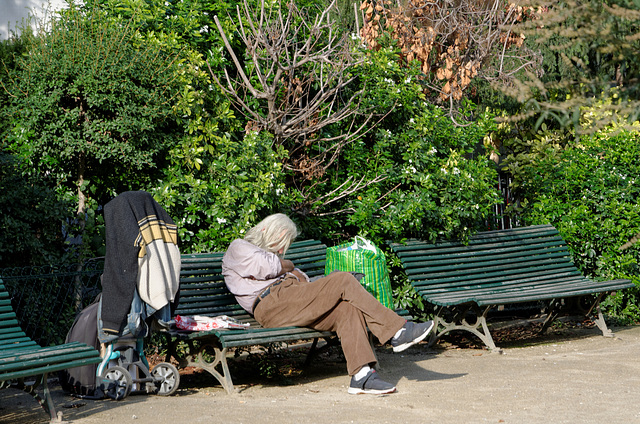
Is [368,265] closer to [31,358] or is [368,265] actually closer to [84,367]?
[84,367]

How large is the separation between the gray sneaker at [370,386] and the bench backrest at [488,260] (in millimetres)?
1710

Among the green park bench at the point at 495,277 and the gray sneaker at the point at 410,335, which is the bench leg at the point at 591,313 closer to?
the green park bench at the point at 495,277

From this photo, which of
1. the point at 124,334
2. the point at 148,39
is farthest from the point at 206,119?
the point at 124,334

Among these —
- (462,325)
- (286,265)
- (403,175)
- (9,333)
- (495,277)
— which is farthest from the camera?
(403,175)

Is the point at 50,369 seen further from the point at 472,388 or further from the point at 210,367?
the point at 472,388

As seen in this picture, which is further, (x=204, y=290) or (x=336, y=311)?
(x=204, y=290)

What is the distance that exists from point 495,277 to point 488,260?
0.19m

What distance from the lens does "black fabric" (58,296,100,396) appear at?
4906 millimetres

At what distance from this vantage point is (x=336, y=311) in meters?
5.29

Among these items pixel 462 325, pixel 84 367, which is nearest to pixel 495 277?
pixel 462 325

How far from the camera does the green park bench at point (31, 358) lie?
402 cm

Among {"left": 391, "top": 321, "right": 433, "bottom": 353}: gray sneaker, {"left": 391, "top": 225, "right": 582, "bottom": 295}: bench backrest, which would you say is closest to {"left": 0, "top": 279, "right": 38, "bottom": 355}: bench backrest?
{"left": 391, "top": 321, "right": 433, "bottom": 353}: gray sneaker

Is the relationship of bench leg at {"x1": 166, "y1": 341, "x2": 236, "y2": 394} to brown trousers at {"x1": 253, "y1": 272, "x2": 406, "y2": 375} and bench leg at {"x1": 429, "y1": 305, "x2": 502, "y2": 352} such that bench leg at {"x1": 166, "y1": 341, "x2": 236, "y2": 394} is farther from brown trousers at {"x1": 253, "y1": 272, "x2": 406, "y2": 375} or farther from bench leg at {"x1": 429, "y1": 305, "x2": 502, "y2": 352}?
bench leg at {"x1": 429, "y1": 305, "x2": 502, "y2": 352}

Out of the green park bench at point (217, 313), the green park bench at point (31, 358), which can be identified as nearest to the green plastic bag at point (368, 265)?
the green park bench at point (217, 313)
